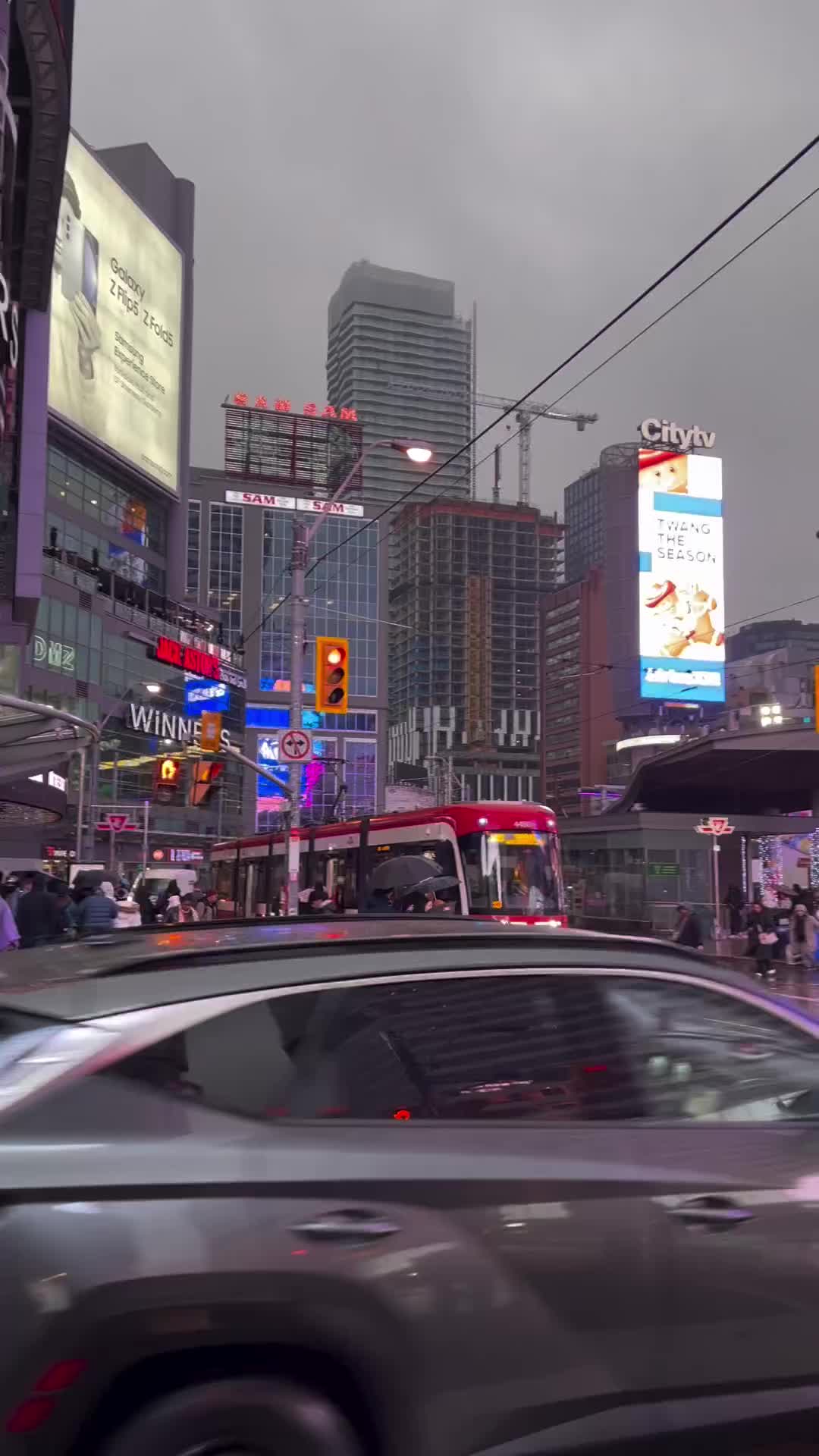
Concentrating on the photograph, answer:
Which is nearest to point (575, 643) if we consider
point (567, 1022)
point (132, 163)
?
point (132, 163)

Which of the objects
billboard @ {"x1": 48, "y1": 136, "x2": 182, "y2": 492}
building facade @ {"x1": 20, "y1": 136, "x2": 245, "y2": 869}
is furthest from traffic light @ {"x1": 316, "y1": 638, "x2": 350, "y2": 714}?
billboard @ {"x1": 48, "y1": 136, "x2": 182, "y2": 492}

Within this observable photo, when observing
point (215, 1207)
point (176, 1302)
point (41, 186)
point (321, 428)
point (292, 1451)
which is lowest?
point (292, 1451)

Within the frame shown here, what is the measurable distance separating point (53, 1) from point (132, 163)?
180 ft

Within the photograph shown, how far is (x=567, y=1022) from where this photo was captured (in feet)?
11.5

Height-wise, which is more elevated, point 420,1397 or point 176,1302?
point 176,1302

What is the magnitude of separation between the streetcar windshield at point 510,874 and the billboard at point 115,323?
5129cm

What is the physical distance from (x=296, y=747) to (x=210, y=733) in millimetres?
8005

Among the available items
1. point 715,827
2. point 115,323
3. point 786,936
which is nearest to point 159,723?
point 115,323

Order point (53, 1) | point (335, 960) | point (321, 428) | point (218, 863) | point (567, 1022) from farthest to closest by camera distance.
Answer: point (321, 428) → point (218, 863) → point (53, 1) → point (567, 1022) → point (335, 960)

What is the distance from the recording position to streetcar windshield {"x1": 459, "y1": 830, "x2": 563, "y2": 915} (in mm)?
22000

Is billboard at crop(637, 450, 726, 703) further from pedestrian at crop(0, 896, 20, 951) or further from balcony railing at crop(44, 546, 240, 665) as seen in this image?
pedestrian at crop(0, 896, 20, 951)

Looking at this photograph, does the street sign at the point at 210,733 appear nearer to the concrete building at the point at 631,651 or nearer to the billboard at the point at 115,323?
the concrete building at the point at 631,651

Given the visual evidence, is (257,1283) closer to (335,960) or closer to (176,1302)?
(176,1302)

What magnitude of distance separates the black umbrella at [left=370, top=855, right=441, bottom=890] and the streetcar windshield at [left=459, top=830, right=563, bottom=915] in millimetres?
1122
